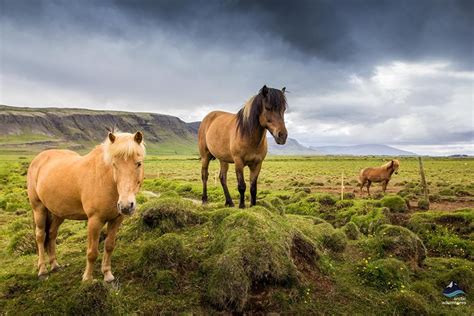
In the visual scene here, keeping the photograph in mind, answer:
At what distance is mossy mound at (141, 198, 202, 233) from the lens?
7.75m

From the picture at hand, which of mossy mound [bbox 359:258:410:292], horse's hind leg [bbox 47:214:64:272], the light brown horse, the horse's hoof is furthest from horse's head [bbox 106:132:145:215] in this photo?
mossy mound [bbox 359:258:410:292]

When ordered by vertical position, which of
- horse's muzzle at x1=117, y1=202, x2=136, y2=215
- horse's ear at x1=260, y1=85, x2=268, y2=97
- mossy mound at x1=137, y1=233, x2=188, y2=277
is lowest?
mossy mound at x1=137, y1=233, x2=188, y2=277

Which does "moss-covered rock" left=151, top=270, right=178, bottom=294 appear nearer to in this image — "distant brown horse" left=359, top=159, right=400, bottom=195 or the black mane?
the black mane

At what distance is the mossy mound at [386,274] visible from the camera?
20.6ft

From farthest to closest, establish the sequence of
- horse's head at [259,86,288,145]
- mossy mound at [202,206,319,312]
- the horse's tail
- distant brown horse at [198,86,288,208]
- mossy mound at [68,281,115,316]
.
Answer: distant brown horse at [198,86,288,208]
horse's head at [259,86,288,145]
the horse's tail
mossy mound at [202,206,319,312]
mossy mound at [68,281,115,316]

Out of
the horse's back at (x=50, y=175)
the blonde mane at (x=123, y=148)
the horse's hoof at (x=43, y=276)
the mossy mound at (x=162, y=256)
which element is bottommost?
the horse's hoof at (x=43, y=276)

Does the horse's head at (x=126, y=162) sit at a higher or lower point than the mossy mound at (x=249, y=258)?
higher

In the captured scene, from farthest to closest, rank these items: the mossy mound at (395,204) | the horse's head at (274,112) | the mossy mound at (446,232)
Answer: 1. the mossy mound at (395,204)
2. the mossy mound at (446,232)
3. the horse's head at (274,112)

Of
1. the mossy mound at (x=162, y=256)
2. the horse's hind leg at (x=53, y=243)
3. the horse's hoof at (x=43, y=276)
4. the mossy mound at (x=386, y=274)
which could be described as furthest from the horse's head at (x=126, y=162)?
the mossy mound at (x=386, y=274)

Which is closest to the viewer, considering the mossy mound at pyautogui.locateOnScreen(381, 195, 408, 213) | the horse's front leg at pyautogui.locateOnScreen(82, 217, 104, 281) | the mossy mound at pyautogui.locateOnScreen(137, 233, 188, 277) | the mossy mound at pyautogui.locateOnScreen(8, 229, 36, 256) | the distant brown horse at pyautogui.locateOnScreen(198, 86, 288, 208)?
the horse's front leg at pyautogui.locateOnScreen(82, 217, 104, 281)

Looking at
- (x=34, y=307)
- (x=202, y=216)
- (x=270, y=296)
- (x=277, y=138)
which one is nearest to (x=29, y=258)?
(x=34, y=307)

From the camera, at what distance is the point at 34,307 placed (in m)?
4.73

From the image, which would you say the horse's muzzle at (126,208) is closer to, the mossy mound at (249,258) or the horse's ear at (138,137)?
the horse's ear at (138,137)

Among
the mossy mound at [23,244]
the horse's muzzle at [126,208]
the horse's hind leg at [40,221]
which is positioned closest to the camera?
the horse's muzzle at [126,208]
